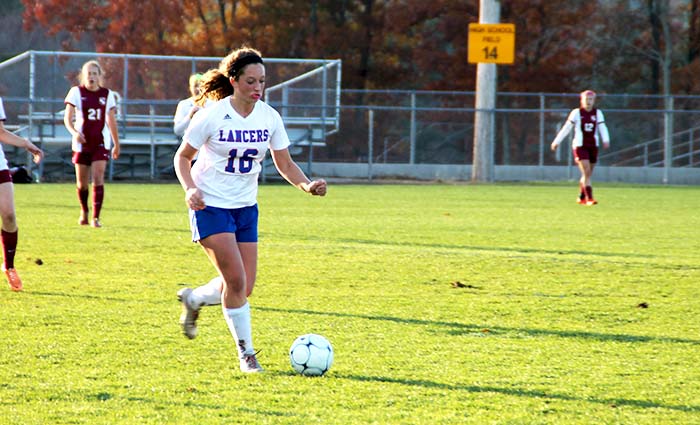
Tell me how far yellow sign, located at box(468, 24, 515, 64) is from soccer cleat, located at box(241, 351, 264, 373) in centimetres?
2253

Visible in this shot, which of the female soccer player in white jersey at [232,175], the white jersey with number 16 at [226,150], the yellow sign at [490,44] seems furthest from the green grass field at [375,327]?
the yellow sign at [490,44]

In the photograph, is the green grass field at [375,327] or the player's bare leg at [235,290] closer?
the green grass field at [375,327]

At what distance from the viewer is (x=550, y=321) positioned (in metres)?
7.34

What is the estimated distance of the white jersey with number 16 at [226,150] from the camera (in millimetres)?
5828

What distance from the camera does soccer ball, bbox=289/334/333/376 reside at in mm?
Result: 5586

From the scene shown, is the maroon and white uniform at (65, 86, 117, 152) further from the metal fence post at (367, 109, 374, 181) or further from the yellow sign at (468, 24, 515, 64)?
the yellow sign at (468, 24, 515, 64)

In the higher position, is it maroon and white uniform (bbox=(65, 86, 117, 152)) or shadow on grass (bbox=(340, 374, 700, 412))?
maroon and white uniform (bbox=(65, 86, 117, 152))

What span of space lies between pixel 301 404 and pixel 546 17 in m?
31.0

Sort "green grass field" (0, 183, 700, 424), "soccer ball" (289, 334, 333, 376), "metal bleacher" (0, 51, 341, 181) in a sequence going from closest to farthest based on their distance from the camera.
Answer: "green grass field" (0, 183, 700, 424) < "soccer ball" (289, 334, 333, 376) < "metal bleacher" (0, 51, 341, 181)

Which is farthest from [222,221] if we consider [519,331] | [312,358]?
[519,331]

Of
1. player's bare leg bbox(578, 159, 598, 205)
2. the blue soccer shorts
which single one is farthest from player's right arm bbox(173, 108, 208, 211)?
player's bare leg bbox(578, 159, 598, 205)

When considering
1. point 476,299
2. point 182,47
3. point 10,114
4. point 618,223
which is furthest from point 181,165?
point 182,47

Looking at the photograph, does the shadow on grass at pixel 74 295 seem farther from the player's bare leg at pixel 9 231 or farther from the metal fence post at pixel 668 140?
the metal fence post at pixel 668 140

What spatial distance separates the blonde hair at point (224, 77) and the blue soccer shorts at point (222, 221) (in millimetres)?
626
